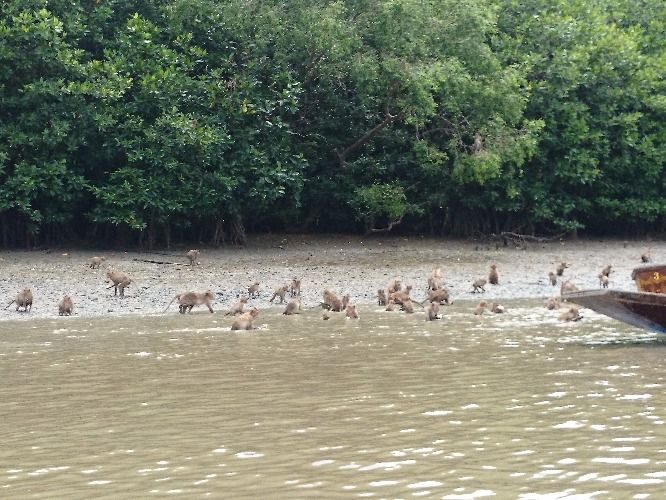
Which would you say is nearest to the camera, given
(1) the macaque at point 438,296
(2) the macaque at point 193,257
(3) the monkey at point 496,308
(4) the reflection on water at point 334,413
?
(4) the reflection on water at point 334,413

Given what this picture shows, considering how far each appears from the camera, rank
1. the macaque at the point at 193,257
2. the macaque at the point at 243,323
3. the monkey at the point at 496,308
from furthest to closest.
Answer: the macaque at the point at 193,257 < the monkey at the point at 496,308 < the macaque at the point at 243,323

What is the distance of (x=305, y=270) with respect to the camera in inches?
939

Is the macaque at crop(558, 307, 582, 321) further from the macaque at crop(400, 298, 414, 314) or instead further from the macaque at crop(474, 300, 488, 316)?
the macaque at crop(400, 298, 414, 314)

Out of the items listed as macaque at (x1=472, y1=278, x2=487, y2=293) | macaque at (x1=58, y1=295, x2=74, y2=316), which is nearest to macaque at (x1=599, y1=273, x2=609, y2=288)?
macaque at (x1=472, y1=278, x2=487, y2=293)

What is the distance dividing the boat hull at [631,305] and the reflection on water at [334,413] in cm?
31

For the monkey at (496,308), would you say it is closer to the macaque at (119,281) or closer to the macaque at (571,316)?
the macaque at (571,316)

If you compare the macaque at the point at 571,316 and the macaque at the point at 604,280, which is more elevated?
the macaque at the point at 604,280

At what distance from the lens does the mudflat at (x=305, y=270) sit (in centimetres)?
2017

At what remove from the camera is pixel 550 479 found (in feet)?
25.3

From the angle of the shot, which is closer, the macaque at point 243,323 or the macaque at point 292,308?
the macaque at point 243,323

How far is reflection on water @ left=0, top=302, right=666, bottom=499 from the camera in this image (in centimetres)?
778

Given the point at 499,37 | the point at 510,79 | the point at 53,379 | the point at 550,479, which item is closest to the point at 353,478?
the point at 550,479

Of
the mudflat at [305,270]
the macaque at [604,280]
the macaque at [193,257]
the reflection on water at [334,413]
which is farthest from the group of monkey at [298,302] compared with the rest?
the macaque at [193,257]

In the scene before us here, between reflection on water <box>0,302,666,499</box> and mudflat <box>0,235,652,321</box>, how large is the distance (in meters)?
3.83
